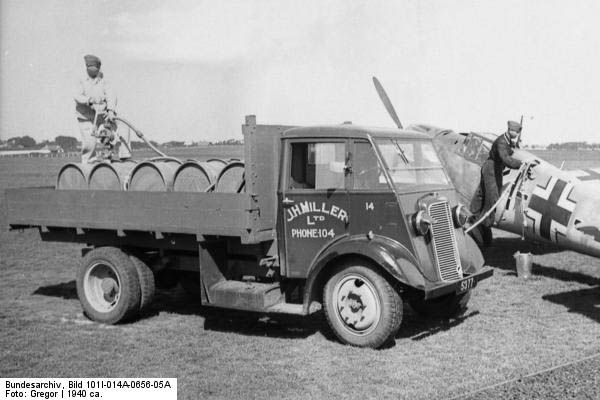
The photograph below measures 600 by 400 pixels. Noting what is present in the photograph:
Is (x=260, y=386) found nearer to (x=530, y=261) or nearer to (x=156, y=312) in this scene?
(x=156, y=312)

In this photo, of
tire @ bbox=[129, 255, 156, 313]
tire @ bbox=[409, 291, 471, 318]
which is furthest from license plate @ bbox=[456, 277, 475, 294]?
tire @ bbox=[129, 255, 156, 313]

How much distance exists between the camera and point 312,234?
6984mm

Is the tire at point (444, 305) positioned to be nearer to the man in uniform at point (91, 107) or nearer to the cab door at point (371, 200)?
the cab door at point (371, 200)

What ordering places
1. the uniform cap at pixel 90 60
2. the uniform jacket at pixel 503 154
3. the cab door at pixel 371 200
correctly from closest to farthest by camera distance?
1. the cab door at pixel 371 200
2. the uniform cap at pixel 90 60
3. the uniform jacket at pixel 503 154

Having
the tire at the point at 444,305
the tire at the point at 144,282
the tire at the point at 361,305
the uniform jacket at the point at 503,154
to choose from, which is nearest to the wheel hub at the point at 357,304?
the tire at the point at 361,305

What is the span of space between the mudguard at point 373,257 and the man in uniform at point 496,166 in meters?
4.17

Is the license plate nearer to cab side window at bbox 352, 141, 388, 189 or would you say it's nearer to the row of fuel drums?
cab side window at bbox 352, 141, 388, 189

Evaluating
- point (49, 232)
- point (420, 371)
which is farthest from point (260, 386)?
point (49, 232)

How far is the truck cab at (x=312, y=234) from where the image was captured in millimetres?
6578

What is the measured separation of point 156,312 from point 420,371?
4.03 meters

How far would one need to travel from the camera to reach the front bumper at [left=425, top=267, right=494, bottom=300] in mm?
6322

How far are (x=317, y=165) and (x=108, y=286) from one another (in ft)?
10.5

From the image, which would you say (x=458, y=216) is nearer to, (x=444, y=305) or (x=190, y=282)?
(x=444, y=305)

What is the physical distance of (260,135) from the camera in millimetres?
7156
